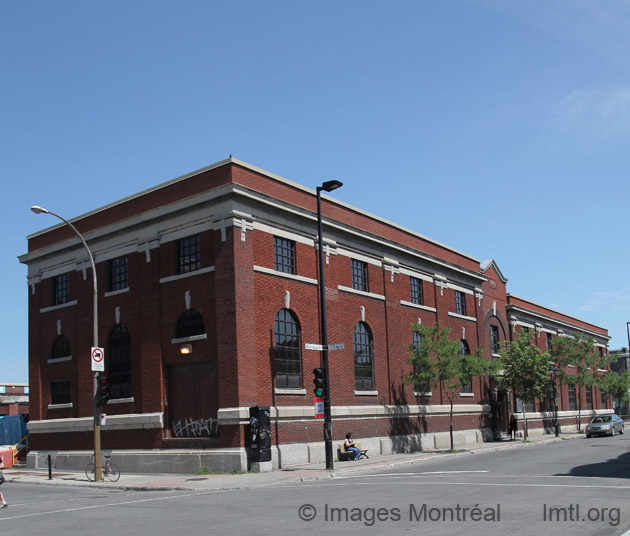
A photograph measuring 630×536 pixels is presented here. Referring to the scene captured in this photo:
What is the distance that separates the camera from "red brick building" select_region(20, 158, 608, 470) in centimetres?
2620

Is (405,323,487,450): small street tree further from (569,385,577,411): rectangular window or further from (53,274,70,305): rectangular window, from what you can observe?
(569,385,577,411): rectangular window

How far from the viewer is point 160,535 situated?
454 inches

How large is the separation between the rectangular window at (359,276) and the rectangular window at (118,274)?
10.6 meters

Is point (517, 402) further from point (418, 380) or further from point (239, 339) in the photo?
point (239, 339)

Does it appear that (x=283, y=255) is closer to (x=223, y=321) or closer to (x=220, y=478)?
(x=223, y=321)

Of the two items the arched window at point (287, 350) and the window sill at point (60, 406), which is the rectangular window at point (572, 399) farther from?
the window sill at point (60, 406)

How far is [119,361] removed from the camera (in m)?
30.0

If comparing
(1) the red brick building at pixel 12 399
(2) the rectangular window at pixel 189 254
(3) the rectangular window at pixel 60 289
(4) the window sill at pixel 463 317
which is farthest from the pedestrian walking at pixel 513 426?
(1) the red brick building at pixel 12 399

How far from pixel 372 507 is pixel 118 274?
20.4 m

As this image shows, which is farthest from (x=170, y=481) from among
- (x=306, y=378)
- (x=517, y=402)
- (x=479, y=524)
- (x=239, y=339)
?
(x=517, y=402)

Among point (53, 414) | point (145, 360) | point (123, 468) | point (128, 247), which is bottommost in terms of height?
point (123, 468)

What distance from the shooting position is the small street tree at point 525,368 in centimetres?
4194

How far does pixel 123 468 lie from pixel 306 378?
27.8ft

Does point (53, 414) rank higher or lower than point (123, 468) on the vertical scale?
higher
